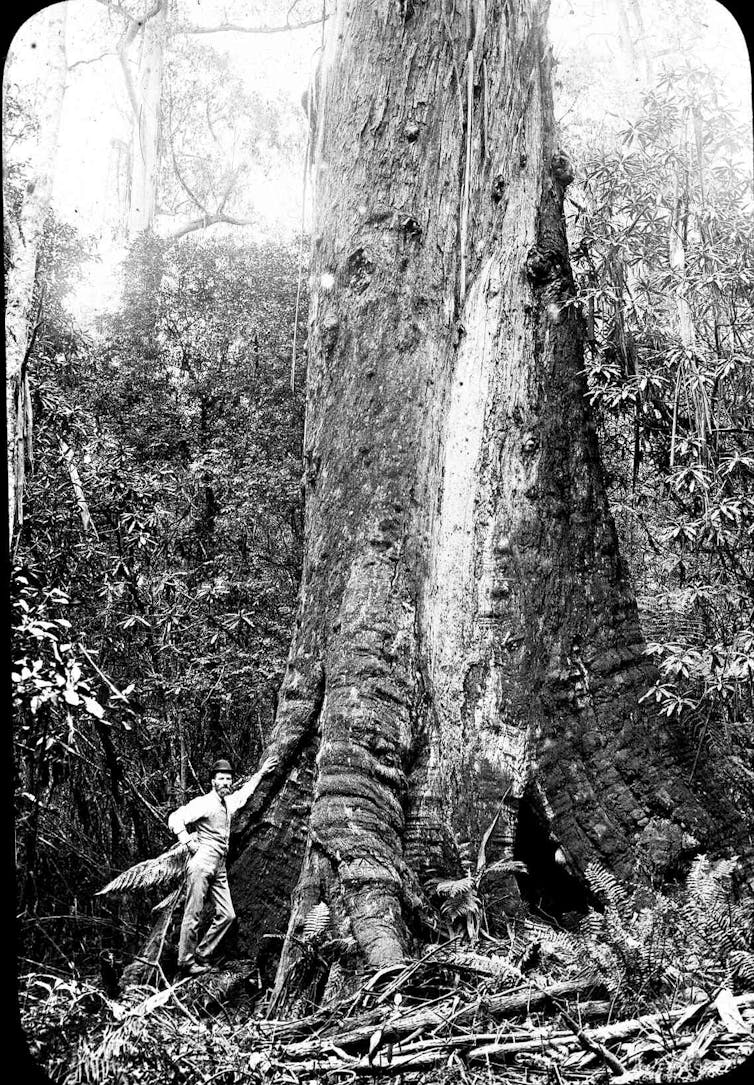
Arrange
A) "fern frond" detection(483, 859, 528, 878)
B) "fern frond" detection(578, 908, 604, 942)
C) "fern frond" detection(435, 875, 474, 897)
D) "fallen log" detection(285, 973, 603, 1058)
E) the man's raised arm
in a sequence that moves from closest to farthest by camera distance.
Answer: "fallen log" detection(285, 973, 603, 1058)
"fern frond" detection(578, 908, 604, 942)
"fern frond" detection(435, 875, 474, 897)
"fern frond" detection(483, 859, 528, 878)
the man's raised arm

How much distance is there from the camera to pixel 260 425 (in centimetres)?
376

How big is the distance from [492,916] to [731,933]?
706mm

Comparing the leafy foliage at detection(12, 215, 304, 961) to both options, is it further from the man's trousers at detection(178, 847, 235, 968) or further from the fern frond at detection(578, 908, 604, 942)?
the fern frond at detection(578, 908, 604, 942)

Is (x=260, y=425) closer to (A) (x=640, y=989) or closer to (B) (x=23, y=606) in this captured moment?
(B) (x=23, y=606)

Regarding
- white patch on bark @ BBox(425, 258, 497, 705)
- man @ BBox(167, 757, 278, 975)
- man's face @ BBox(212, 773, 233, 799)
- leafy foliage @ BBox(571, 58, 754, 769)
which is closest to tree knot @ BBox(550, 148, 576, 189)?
leafy foliage @ BBox(571, 58, 754, 769)

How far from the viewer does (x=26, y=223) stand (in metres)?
3.21

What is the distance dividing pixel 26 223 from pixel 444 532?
188 centimetres

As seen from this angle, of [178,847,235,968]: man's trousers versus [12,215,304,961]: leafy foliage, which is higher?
[12,215,304,961]: leafy foliage

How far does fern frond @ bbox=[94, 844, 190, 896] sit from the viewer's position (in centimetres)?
282

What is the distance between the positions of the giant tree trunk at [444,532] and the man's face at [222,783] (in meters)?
0.12

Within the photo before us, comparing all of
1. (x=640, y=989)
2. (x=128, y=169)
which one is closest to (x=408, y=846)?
(x=640, y=989)

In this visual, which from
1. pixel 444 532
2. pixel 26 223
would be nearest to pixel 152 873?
pixel 444 532

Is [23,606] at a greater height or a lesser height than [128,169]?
lesser

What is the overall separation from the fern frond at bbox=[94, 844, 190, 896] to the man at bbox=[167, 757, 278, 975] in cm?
4
